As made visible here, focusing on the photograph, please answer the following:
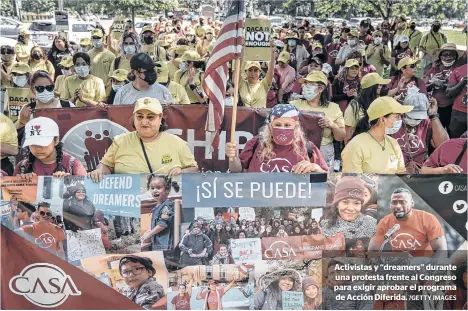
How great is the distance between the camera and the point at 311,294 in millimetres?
4504

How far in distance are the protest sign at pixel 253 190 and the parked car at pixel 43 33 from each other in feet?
60.9

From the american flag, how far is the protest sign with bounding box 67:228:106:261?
1862 millimetres

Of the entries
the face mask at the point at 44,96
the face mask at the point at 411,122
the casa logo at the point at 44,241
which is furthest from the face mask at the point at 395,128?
the face mask at the point at 44,96

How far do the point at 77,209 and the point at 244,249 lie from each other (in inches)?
50.7

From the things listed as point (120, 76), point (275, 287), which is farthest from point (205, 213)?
point (120, 76)

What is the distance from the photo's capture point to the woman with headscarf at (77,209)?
14.4 feet

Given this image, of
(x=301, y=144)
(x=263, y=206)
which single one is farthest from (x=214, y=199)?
(x=301, y=144)

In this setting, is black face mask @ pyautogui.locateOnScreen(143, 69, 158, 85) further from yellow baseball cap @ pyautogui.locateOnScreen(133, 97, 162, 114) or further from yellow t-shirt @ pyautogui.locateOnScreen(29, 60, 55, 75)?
yellow t-shirt @ pyautogui.locateOnScreen(29, 60, 55, 75)

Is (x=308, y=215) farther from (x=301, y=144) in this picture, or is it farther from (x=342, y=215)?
(x=301, y=144)

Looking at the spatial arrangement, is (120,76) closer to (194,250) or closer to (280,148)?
(280,148)

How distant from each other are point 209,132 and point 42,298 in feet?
8.47

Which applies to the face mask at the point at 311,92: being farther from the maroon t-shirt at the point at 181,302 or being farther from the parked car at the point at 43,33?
the parked car at the point at 43,33

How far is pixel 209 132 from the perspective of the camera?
629cm

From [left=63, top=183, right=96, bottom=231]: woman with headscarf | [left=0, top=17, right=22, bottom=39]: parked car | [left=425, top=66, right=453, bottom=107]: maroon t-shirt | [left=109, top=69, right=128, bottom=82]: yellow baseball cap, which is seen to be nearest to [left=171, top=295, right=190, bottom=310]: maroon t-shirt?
[left=63, top=183, right=96, bottom=231]: woman with headscarf
